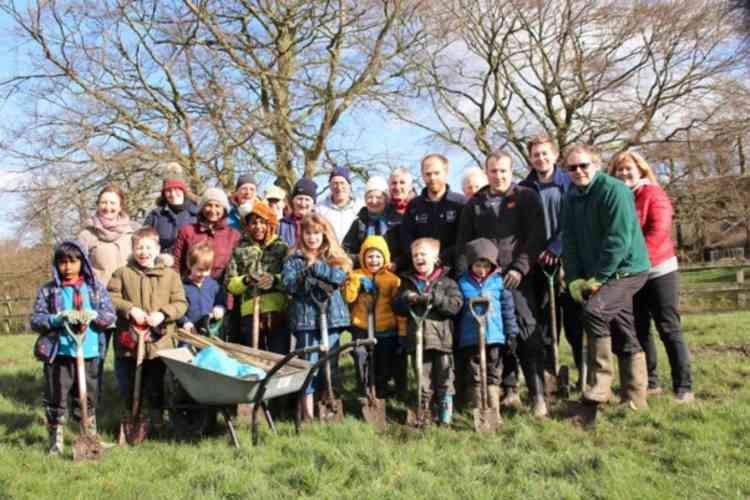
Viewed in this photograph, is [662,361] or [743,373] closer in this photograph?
[743,373]

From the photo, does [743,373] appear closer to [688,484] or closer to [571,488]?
[688,484]

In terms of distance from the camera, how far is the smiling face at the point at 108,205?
207 inches

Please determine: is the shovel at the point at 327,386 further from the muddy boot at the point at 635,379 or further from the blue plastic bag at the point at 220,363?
the muddy boot at the point at 635,379

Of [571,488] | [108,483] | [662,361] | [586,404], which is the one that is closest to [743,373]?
[662,361]

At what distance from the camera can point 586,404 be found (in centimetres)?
444

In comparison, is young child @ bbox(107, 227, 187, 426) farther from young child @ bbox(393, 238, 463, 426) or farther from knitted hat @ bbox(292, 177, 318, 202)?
young child @ bbox(393, 238, 463, 426)

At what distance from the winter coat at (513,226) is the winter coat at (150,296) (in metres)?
2.12

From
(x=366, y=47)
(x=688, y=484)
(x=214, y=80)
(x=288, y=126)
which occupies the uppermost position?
(x=366, y=47)

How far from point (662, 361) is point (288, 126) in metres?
7.53

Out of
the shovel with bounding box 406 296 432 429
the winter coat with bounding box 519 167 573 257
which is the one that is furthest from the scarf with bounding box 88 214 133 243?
the winter coat with bounding box 519 167 573 257

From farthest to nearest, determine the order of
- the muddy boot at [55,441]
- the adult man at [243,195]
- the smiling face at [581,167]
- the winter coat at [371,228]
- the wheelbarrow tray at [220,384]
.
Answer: the adult man at [243,195], the winter coat at [371,228], the smiling face at [581,167], the muddy boot at [55,441], the wheelbarrow tray at [220,384]

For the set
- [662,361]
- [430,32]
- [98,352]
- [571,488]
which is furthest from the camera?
[430,32]

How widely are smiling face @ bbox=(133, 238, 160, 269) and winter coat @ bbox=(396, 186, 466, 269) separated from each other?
1.89 metres

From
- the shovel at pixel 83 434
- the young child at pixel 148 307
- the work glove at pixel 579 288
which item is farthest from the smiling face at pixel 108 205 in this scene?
the work glove at pixel 579 288
